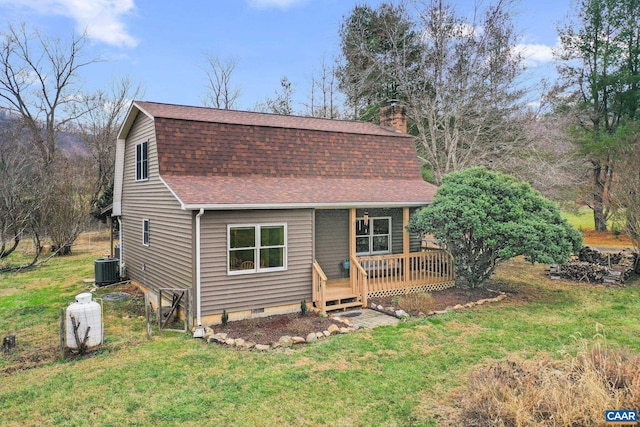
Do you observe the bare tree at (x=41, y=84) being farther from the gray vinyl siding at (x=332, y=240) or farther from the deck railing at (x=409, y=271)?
the deck railing at (x=409, y=271)

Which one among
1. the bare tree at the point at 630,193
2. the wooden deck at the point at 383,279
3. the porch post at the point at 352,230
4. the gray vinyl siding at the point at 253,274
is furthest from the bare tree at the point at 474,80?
the gray vinyl siding at the point at 253,274

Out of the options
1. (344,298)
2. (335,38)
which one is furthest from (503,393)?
(335,38)

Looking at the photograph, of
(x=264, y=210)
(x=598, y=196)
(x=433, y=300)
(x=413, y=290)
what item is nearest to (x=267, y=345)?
(x=264, y=210)

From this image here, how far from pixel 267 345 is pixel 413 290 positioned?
5.37 m

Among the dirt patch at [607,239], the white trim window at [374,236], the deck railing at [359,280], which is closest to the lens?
the deck railing at [359,280]

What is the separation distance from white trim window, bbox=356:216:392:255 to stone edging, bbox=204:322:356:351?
4.27 metres

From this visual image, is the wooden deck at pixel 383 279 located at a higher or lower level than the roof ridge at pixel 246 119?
lower

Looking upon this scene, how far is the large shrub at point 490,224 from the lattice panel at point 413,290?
0.77 meters

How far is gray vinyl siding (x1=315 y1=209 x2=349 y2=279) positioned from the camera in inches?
436

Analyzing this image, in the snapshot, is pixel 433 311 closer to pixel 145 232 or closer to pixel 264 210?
pixel 264 210

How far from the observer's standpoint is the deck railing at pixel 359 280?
1006cm

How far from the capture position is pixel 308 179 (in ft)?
37.2

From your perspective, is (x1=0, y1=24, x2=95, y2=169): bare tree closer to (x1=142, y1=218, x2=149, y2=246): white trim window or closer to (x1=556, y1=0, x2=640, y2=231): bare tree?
(x1=142, y1=218, x2=149, y2=246): white trim window

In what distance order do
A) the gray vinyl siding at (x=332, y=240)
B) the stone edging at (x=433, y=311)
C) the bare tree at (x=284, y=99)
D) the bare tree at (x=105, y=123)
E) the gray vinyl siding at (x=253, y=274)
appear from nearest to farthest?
the gray vinyl siding at (x=253, y=274), the stone edging at (x=433, y=311), the gray vinyl siding at (x=332, y=240), the bare tree at (x=105, y=123), the bare tree at (x=284, y=99)
